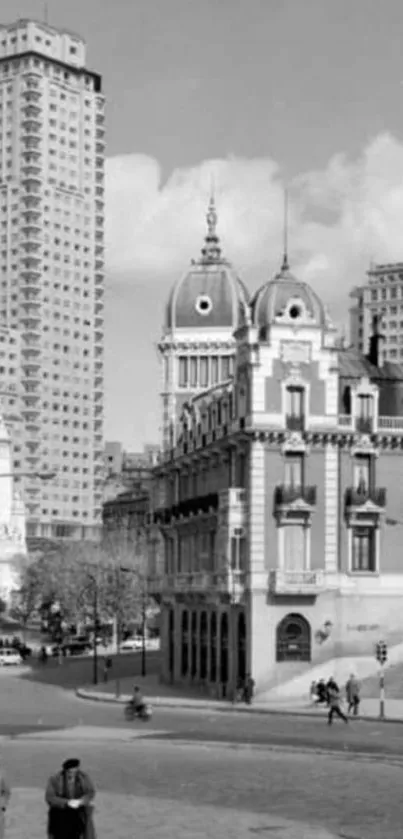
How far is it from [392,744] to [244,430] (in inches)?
1038

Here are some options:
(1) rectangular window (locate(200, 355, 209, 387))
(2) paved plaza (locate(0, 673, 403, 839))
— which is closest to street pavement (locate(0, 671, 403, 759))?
(2) paved plaza (locate(0, 673, 403, 839))

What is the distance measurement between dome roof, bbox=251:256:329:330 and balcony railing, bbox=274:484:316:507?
311 inches

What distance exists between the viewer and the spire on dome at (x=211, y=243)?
119m

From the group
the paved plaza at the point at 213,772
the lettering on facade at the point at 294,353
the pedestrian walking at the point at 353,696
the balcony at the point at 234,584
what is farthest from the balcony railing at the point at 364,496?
the paved plaza at the point at 213,772

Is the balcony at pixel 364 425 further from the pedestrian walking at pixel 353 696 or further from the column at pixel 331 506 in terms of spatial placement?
the pedestrian walking at pixel 353 696

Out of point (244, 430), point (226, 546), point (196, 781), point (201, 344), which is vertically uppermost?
point (201, 344)

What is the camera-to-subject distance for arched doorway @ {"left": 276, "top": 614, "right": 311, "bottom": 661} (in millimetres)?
78938

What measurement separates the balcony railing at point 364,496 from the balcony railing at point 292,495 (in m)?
2.09

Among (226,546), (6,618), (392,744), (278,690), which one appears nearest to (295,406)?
(226,546)

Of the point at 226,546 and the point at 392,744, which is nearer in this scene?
the point at 392,744

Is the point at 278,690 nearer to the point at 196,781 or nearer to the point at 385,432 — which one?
the point at 385,432

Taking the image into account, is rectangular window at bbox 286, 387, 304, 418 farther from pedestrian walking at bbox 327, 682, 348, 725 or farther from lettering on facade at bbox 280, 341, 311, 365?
pedestrian walking at bbox 327, 682, 348, 725

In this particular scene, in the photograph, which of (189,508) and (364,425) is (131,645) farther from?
(364,425)

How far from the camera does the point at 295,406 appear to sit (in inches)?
3137
